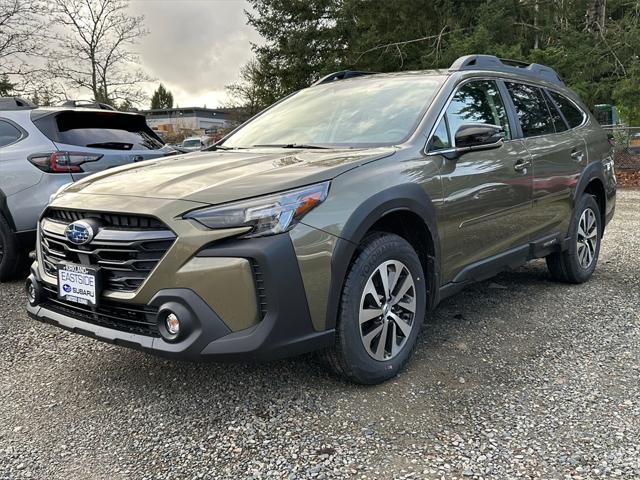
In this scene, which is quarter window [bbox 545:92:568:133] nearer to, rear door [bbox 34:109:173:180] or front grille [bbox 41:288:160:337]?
rear door [bbox 34:109:173:180]

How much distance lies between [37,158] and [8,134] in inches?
17.0

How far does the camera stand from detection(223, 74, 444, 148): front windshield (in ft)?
11.5

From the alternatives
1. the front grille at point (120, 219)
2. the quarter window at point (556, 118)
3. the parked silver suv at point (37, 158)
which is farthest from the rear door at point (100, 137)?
the quarter window at point (556, 118)

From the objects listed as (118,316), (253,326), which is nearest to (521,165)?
(253,326)

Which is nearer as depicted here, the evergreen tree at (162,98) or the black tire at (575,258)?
the black tire at (575,258)

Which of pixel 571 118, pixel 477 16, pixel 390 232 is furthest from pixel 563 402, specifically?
pixel 477 16

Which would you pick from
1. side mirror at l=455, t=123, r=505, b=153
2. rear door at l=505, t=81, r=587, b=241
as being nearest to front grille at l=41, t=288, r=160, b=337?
side mirror at l=455, t=123, r=505, b=153

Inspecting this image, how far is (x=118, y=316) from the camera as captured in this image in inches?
106

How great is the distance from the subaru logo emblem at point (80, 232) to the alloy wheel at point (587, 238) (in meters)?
3.98

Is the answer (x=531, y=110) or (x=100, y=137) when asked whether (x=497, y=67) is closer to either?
(x=531, y=110)

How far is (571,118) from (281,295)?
3.76 meters

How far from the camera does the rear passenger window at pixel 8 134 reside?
16.7 ft

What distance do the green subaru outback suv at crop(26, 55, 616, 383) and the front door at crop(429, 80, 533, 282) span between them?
0.01m

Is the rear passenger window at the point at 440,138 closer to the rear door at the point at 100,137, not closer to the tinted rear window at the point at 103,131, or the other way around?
the rear door at the point at 100,137
